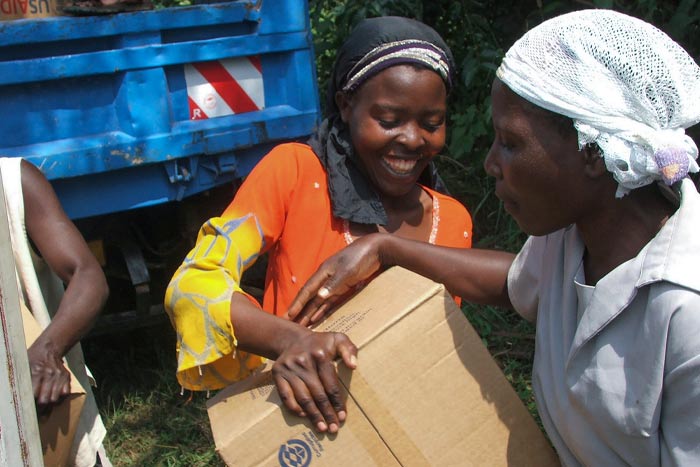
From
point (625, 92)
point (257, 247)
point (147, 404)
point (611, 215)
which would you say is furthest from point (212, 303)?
point (147, 404)

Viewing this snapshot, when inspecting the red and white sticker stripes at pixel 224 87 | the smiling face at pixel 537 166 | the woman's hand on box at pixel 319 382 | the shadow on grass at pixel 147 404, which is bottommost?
the shadow on grass at pixel 147 404

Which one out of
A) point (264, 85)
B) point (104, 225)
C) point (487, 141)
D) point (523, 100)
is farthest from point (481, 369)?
point (487, 141)

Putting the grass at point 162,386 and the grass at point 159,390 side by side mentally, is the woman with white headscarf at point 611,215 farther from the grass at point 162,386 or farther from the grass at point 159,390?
the grass at point 159,390

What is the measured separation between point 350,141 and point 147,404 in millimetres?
1979

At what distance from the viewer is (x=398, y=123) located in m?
2.12

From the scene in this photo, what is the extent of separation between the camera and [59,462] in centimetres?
200

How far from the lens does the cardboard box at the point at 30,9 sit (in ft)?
10.0

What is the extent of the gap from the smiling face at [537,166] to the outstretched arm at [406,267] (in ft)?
1.07

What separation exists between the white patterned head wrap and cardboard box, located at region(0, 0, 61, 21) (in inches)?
88.2

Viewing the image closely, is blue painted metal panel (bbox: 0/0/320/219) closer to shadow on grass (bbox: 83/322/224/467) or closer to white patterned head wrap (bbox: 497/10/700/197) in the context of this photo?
shadow on grass (bbox: 83/322/224/467)

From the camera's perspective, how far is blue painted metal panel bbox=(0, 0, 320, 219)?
2865mm

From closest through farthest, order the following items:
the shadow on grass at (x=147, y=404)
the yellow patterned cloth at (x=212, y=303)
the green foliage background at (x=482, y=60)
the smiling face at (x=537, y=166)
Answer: the smiling face at (x=537, y=166), the yellow patterned cloth at (x=212, y=303), the shadow on grass at (x=147, y=404), the green foliage background at (x=482, y=60)

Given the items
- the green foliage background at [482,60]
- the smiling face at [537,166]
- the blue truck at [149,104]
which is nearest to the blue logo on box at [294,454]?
the smiling face at [537,166]

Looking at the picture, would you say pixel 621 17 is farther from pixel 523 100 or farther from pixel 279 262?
pixel 279 262
